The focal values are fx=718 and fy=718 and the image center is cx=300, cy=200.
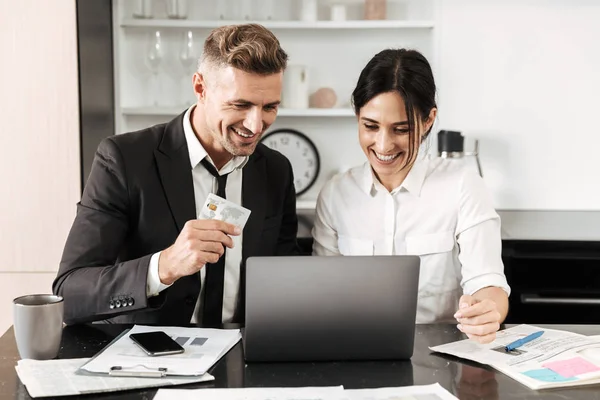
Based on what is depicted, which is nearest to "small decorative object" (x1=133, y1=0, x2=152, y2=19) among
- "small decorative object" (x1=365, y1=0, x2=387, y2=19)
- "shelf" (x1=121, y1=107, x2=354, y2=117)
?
"shelf" (x1=121, y1=107, x2=354, y2=117)

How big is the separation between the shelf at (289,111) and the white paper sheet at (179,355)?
6.09 ft

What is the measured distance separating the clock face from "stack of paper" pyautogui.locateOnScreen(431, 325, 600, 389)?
6.35ft

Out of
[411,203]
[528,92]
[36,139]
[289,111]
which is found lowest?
[411,203]

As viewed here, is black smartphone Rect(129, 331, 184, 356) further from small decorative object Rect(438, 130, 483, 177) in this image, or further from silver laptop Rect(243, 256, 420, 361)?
small decorative object Rect(438, 130, 483, 177)

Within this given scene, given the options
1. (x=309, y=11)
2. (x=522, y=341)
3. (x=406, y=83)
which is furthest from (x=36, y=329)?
(x=309, y=11)

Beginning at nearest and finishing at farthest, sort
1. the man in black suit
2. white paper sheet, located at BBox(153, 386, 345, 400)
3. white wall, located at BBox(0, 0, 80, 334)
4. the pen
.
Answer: white paper sheet, located at BBox(153, 386, 345, 400), the pen, the man in black suit, white wall, located at BBox(0, 0, 80, 334)

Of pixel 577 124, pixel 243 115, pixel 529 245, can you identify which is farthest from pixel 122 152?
pixel 577 124

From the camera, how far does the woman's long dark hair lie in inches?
73.4

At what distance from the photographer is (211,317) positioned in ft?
6.14

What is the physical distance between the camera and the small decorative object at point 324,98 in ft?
11.0

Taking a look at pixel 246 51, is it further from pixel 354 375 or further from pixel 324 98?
pixel 324 98

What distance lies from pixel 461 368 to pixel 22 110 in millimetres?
2055

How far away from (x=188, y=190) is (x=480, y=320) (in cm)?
81

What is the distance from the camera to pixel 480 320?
143 cm
